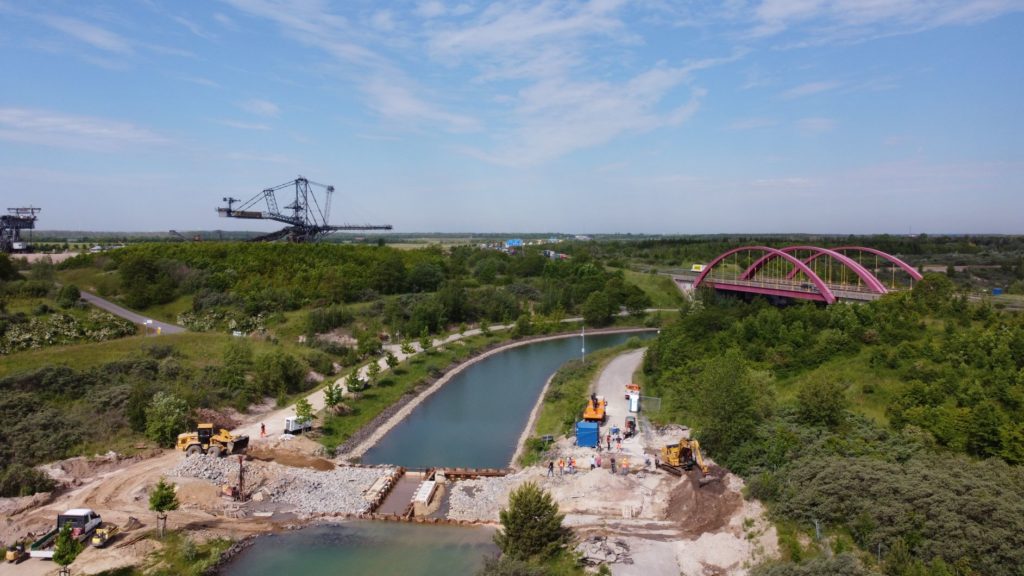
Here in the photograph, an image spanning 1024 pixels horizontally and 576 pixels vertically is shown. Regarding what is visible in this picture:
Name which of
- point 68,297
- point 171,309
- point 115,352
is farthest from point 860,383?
point 171,309

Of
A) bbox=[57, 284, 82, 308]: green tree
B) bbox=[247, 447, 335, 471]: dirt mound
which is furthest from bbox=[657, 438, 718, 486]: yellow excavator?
bbox=[57, 284, 82, 308]: green tree

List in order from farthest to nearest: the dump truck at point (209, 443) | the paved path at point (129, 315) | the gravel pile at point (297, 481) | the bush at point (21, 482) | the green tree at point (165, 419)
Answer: the paved path at point (129, 315), the green tree at point (165, 419), the dump truck at point (209, 443), the gravel pile at point (297, 481), the bush at point (21, 482)

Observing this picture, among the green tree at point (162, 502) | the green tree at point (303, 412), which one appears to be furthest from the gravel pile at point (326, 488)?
the green tree at point (303, 412)

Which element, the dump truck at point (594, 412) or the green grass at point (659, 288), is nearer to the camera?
the dump truck at point (594, 412)

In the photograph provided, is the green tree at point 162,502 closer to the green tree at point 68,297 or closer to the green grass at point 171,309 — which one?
the green tree at point 68,297

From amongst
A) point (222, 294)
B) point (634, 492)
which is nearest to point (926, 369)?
point (634, 492)

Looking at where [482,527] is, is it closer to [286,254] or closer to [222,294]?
[222,294]

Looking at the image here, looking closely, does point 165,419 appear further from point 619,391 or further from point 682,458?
point 619,391
